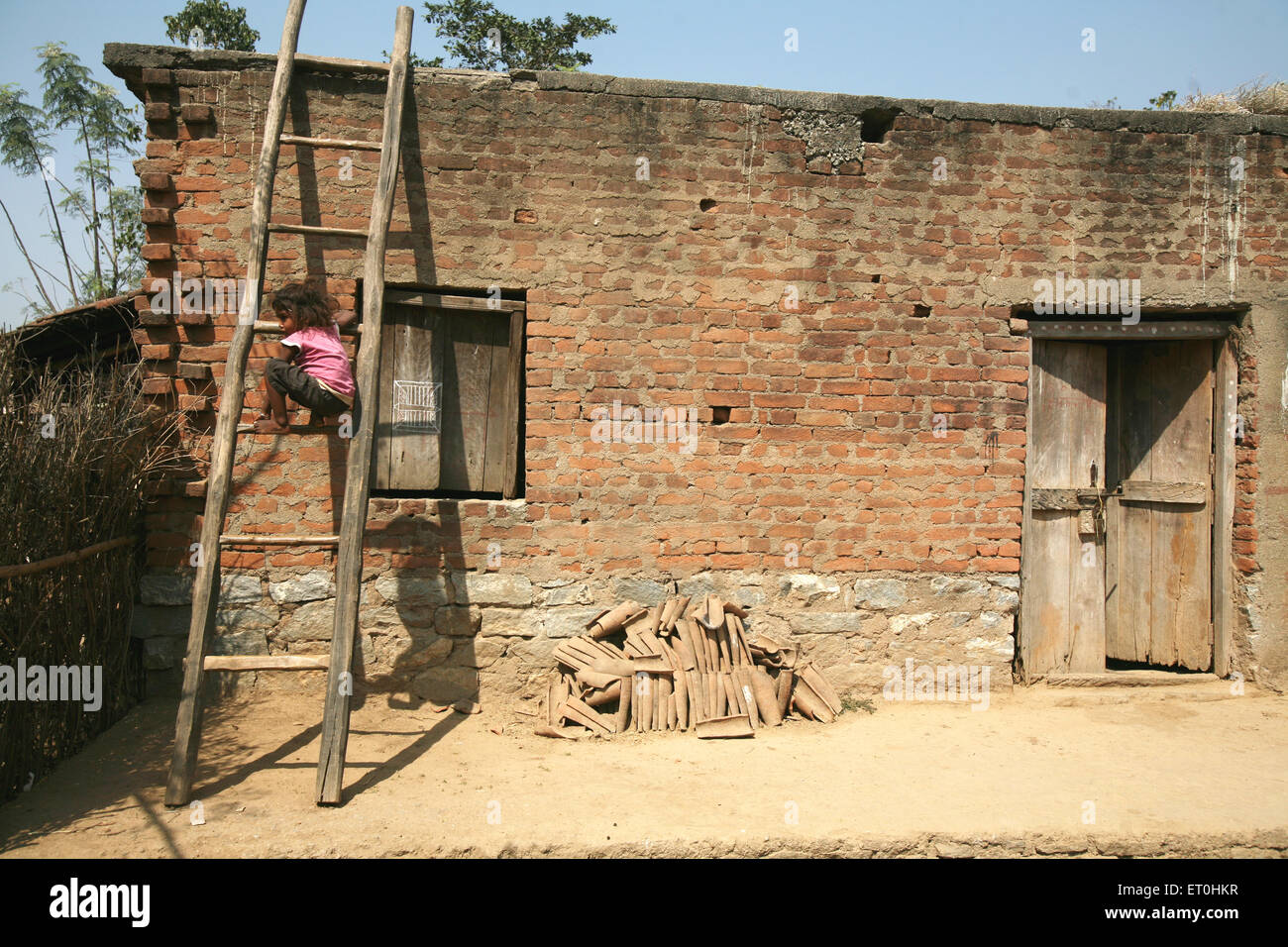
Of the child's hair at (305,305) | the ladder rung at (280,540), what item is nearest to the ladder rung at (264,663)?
the ladder rung at (280,540)

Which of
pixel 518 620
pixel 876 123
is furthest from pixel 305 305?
pixel 876 123

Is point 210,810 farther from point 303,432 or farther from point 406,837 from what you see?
point 303,432

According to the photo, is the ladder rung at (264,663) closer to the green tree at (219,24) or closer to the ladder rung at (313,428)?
the ladder rung at (313,428)

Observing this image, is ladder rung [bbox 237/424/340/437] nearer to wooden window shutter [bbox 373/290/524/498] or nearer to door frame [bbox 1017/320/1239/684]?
wooden window shutter [bbox 373/290/524/498]

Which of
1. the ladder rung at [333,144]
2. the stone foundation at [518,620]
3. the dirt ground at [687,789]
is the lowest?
the dirt ground at [687,789]

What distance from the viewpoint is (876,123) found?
5414 millimetres

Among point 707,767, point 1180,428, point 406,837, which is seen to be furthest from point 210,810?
point 1180,428

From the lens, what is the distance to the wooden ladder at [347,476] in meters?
3.89

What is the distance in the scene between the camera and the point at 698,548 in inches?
206

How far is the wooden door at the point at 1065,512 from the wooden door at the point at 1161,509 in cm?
26

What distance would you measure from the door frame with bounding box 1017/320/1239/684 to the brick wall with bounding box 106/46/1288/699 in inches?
4.1

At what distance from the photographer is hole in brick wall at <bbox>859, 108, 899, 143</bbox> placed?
5336mm

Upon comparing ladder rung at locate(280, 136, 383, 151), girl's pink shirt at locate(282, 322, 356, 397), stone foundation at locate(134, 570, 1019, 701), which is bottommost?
stone foundation at locate(134, 570, 1019, 701)

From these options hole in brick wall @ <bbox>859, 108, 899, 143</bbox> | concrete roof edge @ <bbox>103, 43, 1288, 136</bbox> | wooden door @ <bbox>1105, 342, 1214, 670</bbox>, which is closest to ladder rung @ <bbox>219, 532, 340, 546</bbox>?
concrete roof edge @ <bbox>103, 43, 1288, 136</bbox>
